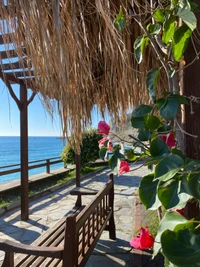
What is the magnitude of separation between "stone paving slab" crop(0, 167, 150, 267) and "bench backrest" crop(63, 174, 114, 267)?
0.39 m

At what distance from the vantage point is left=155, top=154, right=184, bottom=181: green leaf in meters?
0.53

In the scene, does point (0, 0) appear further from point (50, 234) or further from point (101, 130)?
point (50, 234)

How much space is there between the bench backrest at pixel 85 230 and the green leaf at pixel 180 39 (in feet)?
3.55

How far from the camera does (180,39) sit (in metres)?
0.73

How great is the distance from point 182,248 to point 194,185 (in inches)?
5.8

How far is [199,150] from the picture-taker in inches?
31.0

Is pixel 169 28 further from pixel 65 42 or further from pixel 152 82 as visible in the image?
pixel 65 42

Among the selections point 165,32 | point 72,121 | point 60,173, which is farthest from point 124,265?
point 60,173

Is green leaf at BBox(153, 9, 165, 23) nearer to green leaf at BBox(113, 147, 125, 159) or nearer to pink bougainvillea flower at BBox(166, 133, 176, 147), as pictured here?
pink bougainvillea flower at BBox(166, 133, 176, 147)

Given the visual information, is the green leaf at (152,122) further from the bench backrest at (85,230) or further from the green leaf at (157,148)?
the bench backrest at (85,230)

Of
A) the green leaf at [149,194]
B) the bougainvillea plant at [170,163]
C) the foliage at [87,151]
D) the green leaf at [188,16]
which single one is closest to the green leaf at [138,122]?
the bougainvillea plant at [170,163]

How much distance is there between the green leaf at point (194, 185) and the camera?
1.81 ft

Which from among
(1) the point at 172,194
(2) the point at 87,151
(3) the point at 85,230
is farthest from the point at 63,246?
(2) the point at 87,151

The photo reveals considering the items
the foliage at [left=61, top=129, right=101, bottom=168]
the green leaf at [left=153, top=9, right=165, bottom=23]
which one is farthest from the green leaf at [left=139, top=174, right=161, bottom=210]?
the foliage at [left=61, top=129, right=101, bottom=168]
